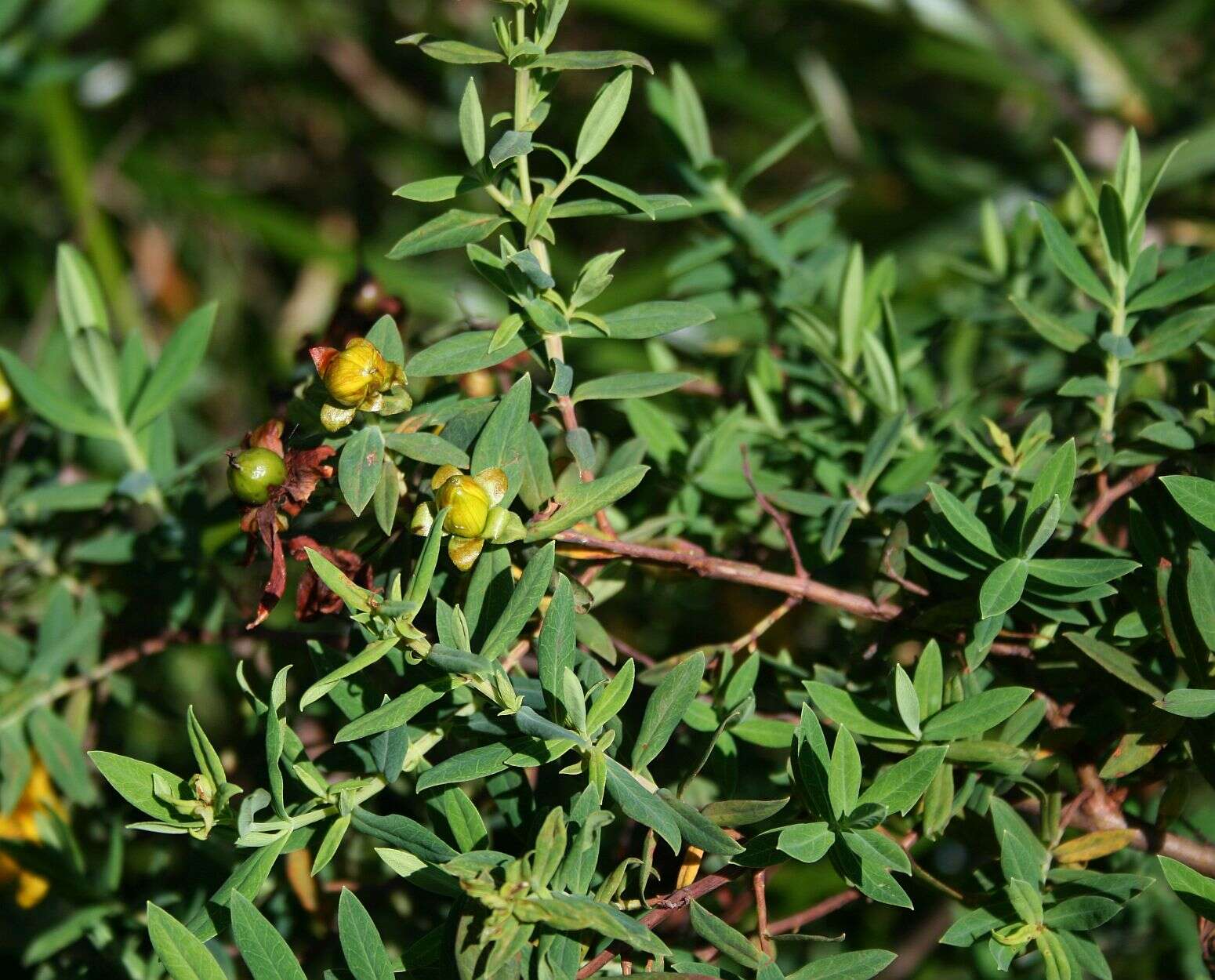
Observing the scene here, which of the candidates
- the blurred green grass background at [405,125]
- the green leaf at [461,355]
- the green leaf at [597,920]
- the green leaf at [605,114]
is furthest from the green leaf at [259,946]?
the blurred green grass background at [405,125]

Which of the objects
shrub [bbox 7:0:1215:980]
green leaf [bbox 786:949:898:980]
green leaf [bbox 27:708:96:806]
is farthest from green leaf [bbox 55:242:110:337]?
green leaf [bbox 786:949:898:980]

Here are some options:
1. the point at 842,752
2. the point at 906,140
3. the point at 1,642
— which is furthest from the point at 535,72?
the point at 906,140

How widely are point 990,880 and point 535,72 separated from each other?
0.41m

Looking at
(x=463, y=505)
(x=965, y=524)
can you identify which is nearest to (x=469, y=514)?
(x=463, y=505)

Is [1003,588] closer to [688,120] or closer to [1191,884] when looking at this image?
[1191,884]

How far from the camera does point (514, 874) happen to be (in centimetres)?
40

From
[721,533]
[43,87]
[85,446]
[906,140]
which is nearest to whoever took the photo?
[721,533]

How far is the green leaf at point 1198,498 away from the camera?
0.45m

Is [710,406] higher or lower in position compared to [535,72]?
lower

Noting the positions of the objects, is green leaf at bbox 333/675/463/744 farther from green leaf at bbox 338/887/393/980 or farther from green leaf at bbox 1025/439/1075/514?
green leaf at bbox 1025/439/1075/514

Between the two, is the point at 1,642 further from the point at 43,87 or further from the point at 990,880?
the point at 43,87

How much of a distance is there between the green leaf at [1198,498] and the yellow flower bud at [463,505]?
269mm

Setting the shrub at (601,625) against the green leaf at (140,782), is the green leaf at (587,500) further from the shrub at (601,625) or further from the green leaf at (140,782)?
the green leaf at (140,782)

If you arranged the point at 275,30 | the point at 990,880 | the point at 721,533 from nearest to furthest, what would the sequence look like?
the point at 990,880, the point at 721,533, the point at 275,30
